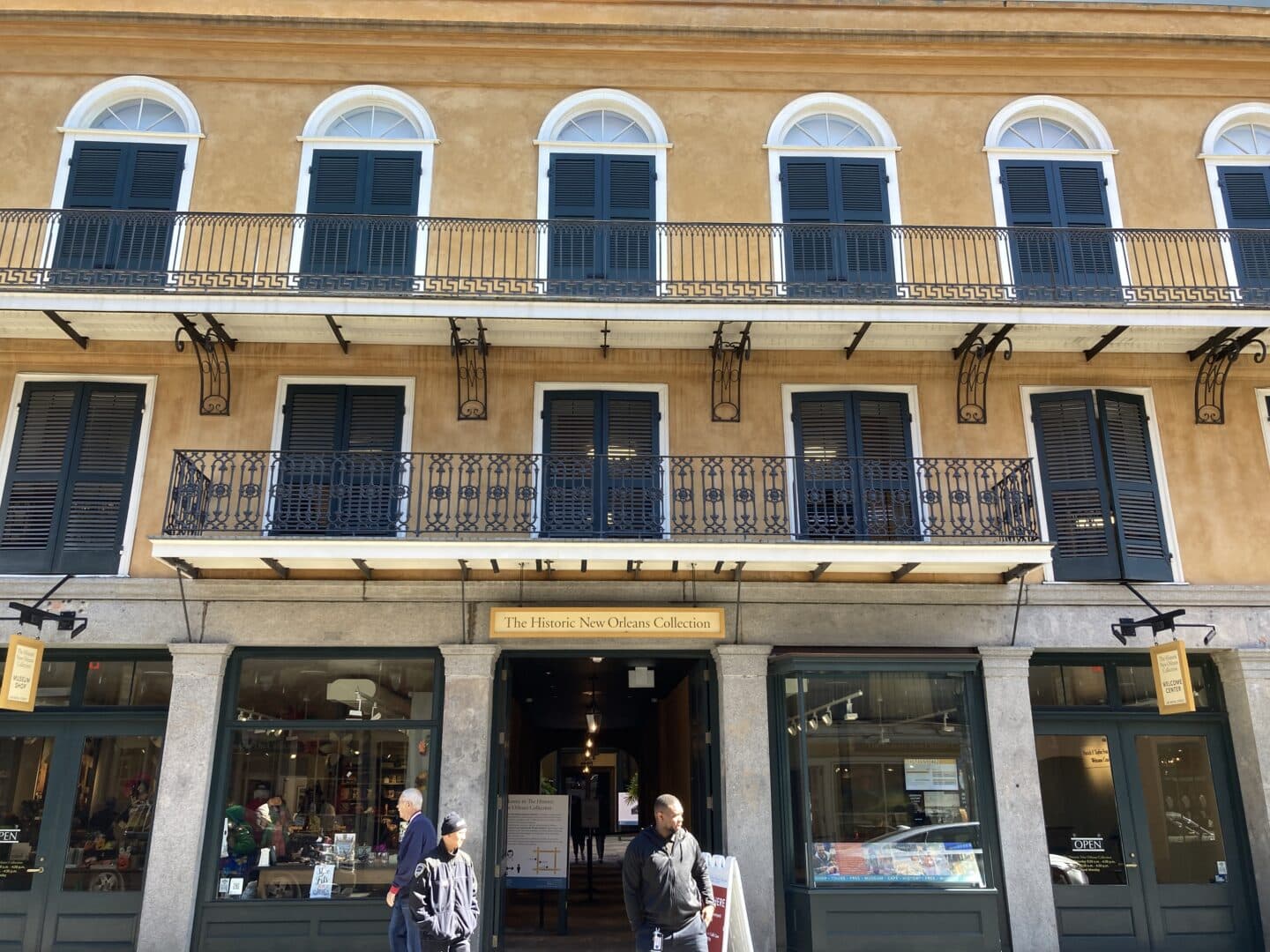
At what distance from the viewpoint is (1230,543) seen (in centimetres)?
1161

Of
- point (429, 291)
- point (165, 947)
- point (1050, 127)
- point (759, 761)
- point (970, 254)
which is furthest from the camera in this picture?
point (1050, 127)

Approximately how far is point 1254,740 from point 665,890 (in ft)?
25.3

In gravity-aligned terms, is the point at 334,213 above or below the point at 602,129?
below

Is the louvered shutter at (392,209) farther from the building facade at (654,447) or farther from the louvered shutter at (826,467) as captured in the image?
the louvered shutter at (826,467)

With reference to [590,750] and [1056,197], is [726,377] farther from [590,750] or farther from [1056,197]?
[590,750]

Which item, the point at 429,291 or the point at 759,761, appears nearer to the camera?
the point at 759,761

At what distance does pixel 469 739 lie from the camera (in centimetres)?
1063

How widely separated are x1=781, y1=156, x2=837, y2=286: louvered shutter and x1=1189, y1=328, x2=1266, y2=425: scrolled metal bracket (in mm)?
4504

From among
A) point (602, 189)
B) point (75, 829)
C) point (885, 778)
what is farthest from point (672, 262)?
point (75, 829)

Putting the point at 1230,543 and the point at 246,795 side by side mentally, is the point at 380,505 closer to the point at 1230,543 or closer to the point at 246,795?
the point at 246,795

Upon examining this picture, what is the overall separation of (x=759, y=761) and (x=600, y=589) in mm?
2494

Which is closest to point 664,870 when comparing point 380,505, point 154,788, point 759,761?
point 759,761

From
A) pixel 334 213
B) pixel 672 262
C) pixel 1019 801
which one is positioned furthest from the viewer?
pixel 334 213

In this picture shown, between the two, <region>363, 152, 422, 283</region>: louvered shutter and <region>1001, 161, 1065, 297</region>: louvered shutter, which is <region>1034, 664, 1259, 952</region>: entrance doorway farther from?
<region>363, 152, 422, 283</region>: louvered shutter
